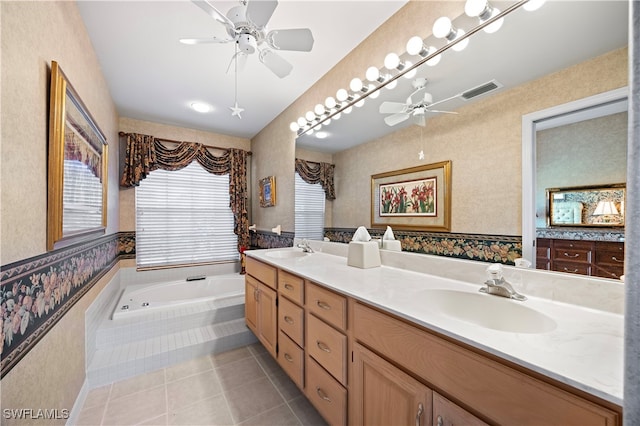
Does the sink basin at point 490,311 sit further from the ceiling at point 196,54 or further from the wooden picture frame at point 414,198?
the ceiling at point 196,54

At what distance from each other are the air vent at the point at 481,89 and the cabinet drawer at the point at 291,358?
1633 millimetres

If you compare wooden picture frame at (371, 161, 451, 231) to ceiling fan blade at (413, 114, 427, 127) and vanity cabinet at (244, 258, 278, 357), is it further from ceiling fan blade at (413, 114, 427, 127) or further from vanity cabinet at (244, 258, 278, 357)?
vanity cabinet at (244, 258, 278, 357)

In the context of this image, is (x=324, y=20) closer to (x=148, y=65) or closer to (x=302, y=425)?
(x=148, y=65)

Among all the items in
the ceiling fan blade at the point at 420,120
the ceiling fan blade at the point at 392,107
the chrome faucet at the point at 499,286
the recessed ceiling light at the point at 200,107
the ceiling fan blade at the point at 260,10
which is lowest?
the chrome faucet at the point at 499,286

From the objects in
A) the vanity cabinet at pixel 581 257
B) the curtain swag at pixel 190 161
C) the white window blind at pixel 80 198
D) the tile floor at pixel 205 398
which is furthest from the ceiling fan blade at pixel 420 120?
the curtain swag at pixel 190 161

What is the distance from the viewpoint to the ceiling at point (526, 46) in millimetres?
851

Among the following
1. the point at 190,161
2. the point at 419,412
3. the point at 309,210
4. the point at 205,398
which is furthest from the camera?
the point at 190,161

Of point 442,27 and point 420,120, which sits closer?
point 442,27

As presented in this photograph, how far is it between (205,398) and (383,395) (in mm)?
1301

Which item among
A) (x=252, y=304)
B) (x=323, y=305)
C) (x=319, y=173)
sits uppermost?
(x=319, y=173)

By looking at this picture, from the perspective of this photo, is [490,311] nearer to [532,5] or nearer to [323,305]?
[323,305]

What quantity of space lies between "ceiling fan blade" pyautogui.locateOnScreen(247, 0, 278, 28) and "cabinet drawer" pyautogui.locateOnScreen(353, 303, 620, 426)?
4.89 ft

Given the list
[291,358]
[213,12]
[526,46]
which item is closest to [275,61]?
[213,12]

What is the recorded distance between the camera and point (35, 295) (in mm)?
1017
